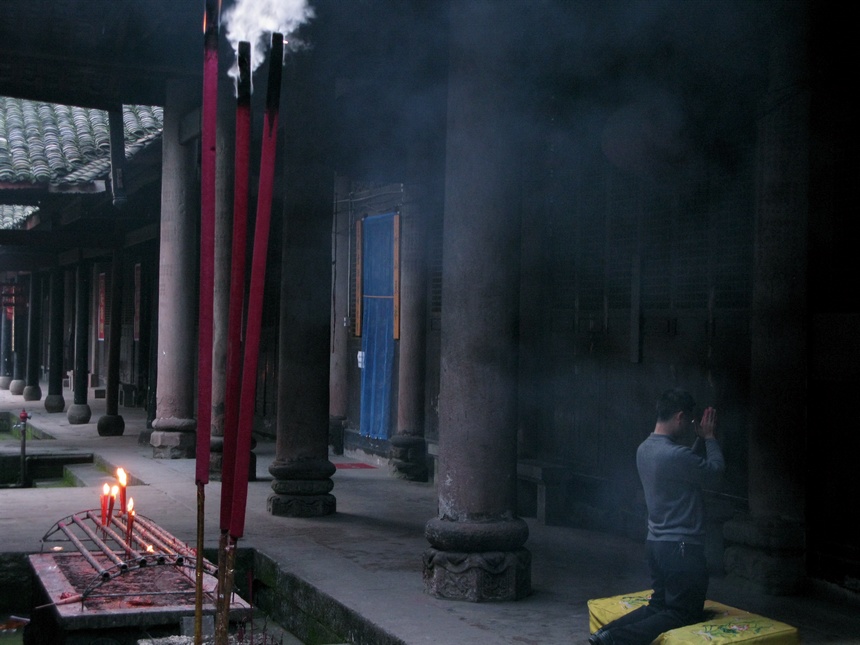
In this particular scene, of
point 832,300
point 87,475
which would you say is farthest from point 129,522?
point 87,475

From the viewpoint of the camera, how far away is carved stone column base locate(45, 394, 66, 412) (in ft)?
68.7

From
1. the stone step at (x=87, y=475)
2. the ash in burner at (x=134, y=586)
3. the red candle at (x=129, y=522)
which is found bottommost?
the stone step at (x=87, y=475)

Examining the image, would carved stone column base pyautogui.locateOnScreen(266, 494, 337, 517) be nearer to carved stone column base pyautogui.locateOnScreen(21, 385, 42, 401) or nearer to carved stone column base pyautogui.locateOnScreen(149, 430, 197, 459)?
carved stone column base pyautogui.locateOnScreen(149, 430, 197, 459)

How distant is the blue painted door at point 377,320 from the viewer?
42.9ft

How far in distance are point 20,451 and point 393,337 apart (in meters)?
5.37

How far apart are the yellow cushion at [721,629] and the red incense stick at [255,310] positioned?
2.93m

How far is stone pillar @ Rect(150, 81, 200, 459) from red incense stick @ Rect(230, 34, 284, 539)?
10.9 metres

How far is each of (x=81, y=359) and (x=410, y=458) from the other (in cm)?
908

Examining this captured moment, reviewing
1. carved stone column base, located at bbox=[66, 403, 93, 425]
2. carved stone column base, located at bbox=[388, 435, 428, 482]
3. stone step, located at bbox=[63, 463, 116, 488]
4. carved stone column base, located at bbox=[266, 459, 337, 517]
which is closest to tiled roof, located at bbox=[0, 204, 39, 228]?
carved stone column base, located at bbox=[66, 403, 93, 425]

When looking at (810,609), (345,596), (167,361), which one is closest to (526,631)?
(345,596)

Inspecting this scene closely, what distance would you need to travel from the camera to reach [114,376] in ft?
54.2

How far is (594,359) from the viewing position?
877cm

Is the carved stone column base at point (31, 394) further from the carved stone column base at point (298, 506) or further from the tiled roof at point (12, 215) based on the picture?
the carved stone column base at point (298, 506)

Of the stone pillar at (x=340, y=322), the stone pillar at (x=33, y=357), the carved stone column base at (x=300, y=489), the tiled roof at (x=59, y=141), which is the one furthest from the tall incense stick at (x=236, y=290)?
the stone pillar at (x=33, y=357)
